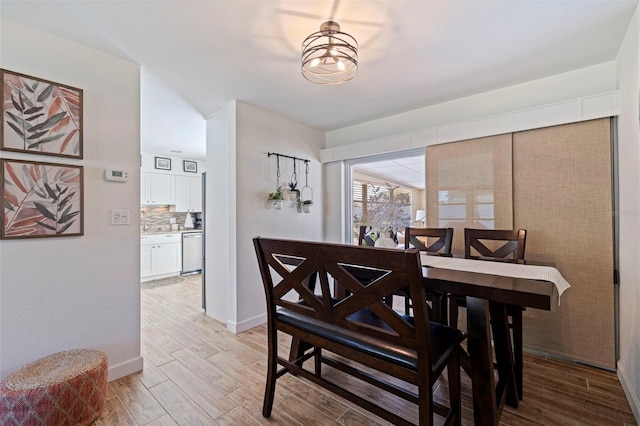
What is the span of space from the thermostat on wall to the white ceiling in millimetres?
873

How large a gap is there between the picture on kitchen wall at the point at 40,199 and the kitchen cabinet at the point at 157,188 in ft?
11.6

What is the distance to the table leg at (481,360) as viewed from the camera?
1316 mm

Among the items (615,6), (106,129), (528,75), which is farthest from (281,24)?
(528,75)

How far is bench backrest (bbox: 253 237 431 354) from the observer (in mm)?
1057

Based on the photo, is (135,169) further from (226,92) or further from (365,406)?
(365,406)

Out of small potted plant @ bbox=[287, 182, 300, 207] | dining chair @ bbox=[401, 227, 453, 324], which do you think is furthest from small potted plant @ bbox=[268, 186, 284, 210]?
dining chair @ bbox=[401, 227, 453, 324]

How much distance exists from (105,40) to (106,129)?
59 centimetres

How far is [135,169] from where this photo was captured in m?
2.20

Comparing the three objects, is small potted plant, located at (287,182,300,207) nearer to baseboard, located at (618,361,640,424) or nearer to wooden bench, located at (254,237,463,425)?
wooden bench, located at (254,237,463,425)

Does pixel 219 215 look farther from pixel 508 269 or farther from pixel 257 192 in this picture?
pixel 508 269

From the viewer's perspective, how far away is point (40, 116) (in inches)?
71.7

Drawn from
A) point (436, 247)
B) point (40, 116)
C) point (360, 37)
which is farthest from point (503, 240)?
point (40, 116)

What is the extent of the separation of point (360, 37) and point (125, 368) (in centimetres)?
291

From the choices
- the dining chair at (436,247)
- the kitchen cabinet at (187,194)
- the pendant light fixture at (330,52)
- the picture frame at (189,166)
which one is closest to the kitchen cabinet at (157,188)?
the kitchen cabinet at (187,194)
